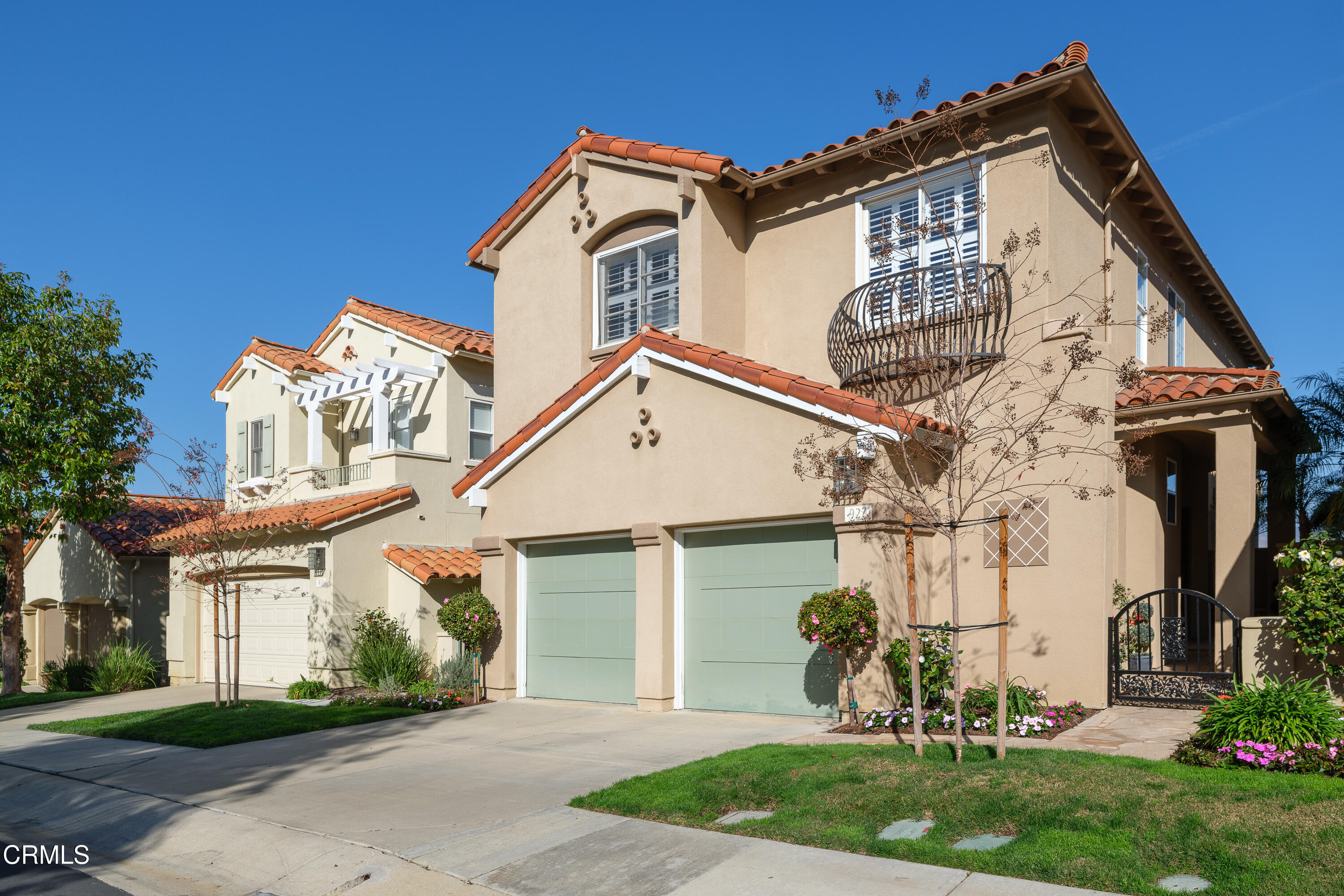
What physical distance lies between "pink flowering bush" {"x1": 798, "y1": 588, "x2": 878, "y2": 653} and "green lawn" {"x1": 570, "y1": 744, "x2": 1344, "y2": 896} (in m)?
1.88

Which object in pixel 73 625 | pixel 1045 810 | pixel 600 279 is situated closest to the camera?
pixel 1045 810

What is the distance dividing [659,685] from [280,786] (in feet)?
16.9

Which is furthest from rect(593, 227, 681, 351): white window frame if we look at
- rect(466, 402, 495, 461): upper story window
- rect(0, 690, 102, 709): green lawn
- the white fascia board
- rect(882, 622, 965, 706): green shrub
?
rect(0, 690, 102, 709): green lawn

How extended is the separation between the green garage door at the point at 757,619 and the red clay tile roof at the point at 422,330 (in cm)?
850

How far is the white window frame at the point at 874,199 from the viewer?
13.1 meters

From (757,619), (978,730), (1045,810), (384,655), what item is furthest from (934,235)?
(384,655)

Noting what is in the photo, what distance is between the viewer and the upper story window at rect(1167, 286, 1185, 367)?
17.2 meters

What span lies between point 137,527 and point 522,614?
1441 centimetres

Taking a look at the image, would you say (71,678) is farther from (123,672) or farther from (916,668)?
(916,668)

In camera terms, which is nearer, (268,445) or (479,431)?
(479,431)

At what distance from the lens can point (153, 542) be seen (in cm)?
2317

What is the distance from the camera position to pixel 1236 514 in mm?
12984

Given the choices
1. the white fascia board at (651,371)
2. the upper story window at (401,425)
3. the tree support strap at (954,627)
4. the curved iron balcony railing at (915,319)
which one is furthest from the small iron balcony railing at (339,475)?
the tree support strap at (954,627)

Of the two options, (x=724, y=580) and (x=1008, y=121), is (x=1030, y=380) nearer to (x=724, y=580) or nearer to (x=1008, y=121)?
(x=1008, y=121)
